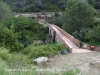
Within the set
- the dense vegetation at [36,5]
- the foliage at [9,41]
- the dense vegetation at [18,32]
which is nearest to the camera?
the foliage at [9,41]

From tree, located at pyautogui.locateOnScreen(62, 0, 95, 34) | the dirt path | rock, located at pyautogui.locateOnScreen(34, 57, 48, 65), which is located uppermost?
tree, located at pyautogui.locateOnScreen(62, 0, 95, 34)

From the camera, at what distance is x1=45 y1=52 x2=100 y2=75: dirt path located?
9.13 metres

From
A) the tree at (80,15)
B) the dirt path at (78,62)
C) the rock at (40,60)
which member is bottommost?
the dirt path at (78,62)

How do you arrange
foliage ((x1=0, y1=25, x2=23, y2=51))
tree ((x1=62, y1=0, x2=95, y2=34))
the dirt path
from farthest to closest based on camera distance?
tree ((x1=62, y1=0, x2=95, y2=34)) → foliage ((x1=0, y1=25, x2=23, y2=51)) → the dirt path

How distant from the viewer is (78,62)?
1039cm

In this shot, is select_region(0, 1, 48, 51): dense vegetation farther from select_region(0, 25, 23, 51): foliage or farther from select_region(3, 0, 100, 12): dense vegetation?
select_region(3, 0, 100, 12): dense vegetation

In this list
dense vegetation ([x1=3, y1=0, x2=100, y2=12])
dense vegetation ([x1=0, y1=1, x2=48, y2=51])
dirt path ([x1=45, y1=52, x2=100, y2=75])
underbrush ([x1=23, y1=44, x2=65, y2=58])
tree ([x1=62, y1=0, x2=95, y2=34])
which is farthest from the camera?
dense vegetation ([x1=3, y1=0, x2=100, y2=12])

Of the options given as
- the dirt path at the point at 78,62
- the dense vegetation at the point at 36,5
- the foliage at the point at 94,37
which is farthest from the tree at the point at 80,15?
the dense vegetation at the point at 36,5

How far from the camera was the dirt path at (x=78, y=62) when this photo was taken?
9133 millimetres

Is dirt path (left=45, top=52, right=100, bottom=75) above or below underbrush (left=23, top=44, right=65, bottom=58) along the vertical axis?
below

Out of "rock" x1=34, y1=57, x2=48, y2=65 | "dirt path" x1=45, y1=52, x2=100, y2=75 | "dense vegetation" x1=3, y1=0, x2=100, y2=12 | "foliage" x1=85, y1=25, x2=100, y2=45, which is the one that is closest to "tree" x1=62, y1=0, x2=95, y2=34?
"foliage" x1=85, y1=25, x2=100, y2=45

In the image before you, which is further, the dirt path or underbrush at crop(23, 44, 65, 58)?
underbrush at crop(23, 44, 65, 58)

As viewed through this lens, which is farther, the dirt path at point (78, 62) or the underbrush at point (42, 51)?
the underbrush at point (42, 51)

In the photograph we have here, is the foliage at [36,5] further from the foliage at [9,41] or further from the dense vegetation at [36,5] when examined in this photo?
the foliage at [9,41]
